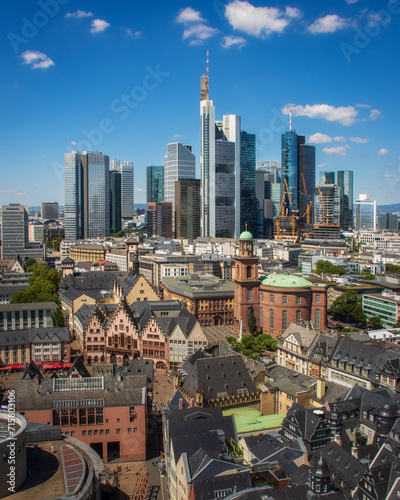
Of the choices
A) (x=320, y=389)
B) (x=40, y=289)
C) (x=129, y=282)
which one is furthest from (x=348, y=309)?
(x=40, y=289)

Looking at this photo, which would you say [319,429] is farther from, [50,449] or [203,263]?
[203,263]

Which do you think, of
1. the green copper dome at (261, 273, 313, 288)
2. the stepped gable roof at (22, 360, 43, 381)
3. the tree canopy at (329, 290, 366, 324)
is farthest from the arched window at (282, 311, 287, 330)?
the stepped gable roof at (22, 360, 43, 381)

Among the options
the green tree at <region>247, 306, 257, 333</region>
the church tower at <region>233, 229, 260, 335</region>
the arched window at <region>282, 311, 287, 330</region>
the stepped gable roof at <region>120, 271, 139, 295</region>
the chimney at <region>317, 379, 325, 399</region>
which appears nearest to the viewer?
the chimney at <region>317, 379, 325, 399</region>

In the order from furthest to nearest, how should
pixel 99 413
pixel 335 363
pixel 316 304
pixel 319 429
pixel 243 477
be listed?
pixel 316 304
pixel 335 363
pixel 99 413
pixel 319 429
pixel 243 477

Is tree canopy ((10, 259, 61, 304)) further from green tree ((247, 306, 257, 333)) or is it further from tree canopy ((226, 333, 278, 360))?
tree canopy ((226, 333, 278, 360))

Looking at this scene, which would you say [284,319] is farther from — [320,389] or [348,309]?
[320,389]

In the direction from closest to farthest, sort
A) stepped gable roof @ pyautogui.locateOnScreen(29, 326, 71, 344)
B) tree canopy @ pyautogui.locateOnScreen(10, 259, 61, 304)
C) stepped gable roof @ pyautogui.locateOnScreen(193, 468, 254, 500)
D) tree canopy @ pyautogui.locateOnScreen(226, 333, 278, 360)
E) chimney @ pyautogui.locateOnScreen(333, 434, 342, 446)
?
stepped gable roof @ pyautogui.locateOnScreen(193, 468, 254, 500) < chimney @ pyautogui.locateOnScreen(333, 434, 342, 446) < stepped gable roof @ pyautogui.locateOnScreen(29, 326, 71, 344) < tree canopy @ pyautogui.locateOnScreen(226, 333, 278, 360) < tree canopy @ pyautogui.locateOnScreen(10, 259, 61, 304)

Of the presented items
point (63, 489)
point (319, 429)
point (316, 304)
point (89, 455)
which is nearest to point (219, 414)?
point (319, 429)
